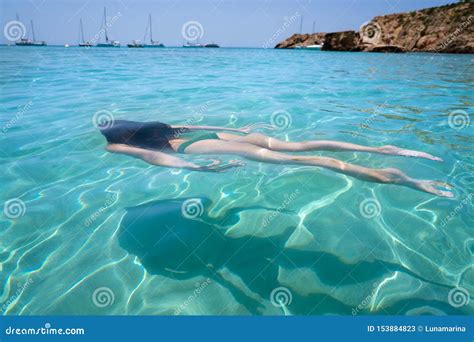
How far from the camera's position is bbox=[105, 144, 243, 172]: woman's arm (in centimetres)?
282

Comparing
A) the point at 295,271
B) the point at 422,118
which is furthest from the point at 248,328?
the point at 422,118

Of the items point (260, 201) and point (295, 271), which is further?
point (260, 201)

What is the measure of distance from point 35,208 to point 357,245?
3217 millimetres

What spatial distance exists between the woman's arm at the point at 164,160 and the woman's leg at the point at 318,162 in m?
0.36

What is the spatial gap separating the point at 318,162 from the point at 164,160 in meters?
1.61

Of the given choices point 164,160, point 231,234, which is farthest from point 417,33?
point 231,234

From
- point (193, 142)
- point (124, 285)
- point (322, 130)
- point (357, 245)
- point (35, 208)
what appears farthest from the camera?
point (322, 130)

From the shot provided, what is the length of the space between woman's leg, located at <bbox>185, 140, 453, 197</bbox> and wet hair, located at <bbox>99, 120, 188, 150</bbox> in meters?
0.43

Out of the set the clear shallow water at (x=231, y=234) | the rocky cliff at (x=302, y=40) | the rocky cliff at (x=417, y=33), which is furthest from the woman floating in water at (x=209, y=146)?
the rocky cliff at (x=302, y=40)

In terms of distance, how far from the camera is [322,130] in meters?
5.48

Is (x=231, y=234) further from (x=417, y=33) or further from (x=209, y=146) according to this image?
(x=417, y=33)

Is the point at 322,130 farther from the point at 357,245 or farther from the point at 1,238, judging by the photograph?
the point at 1,238

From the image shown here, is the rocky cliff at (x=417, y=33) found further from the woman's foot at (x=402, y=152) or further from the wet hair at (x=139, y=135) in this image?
the wet hair at (x=139, y=135)

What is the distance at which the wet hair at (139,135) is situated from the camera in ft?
12.9
